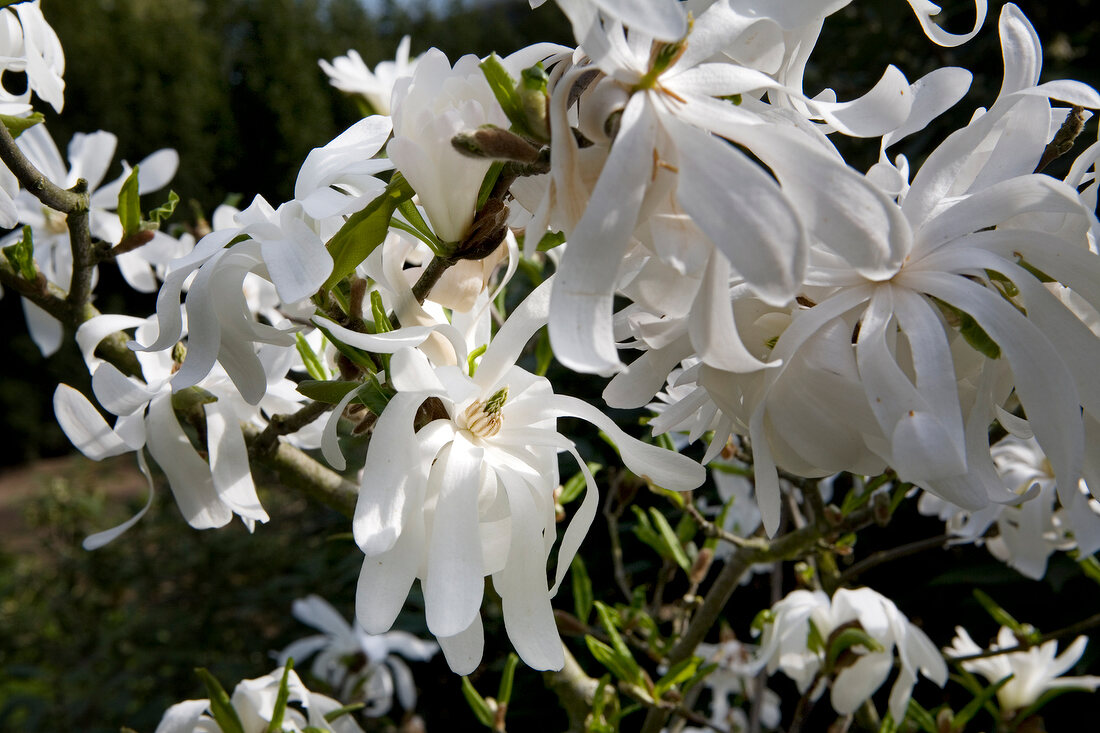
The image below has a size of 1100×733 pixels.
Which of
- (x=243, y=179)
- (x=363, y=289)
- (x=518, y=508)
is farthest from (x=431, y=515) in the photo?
(x=243, y=179)

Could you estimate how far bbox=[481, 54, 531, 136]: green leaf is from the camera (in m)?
0.36

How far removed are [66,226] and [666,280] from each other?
78 cm

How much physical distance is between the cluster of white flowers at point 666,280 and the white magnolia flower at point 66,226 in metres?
0.46

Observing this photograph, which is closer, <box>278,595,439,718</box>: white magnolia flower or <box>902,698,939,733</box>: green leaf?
<box>902,698,939,733</box>: green leaf

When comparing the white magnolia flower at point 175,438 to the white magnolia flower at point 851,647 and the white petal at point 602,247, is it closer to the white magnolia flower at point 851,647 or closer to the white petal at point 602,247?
the white petal at point 602,247

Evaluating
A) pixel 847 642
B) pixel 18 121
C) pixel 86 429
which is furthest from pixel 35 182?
pixel 847 642

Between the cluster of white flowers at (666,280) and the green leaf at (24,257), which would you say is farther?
the green leaf at (24,257)

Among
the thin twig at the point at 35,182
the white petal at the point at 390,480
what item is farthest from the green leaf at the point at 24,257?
the white petal at the point at 390,480

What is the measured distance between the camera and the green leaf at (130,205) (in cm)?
69

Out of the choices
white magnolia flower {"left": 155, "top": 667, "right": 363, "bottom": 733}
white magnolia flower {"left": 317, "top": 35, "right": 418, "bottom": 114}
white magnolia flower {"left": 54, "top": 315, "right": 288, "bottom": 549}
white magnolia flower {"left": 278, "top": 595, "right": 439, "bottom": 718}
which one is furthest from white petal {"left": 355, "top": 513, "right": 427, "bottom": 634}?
white magnolia flower {"left": 278, "top": 595, "right": 439, "bottom": 718}

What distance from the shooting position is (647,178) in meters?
0.31

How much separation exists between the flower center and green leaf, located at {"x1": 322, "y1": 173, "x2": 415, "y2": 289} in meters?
0.09

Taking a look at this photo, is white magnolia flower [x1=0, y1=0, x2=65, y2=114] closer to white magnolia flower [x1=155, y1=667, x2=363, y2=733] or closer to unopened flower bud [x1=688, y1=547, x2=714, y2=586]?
white magnolia flower [x1=155, y1=667, x2=363, y2=733]

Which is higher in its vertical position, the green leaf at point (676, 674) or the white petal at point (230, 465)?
the white petal at point (230, 465)
